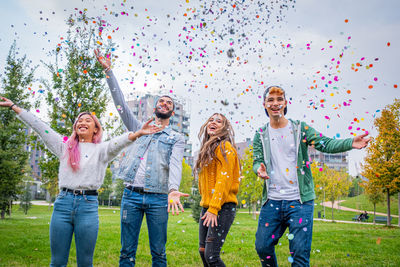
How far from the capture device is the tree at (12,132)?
59.7 feet

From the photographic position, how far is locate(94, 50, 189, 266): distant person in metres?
3.73

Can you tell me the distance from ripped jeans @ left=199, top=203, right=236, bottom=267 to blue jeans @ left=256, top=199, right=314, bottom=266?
0.38 metres

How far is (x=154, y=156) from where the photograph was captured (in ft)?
13.2

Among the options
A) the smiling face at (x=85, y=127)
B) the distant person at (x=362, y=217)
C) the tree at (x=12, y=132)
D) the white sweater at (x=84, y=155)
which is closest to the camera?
the white sweater at (x=84, y=155)

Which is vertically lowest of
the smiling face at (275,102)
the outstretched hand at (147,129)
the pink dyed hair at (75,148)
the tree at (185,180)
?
the tree at (185,180)

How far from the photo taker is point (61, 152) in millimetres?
3727

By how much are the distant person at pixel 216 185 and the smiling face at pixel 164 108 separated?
0.56 meters

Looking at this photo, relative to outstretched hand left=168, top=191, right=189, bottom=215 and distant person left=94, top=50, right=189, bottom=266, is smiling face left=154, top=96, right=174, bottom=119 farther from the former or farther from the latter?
outstretched hand left=168, top=191, right=189, bottom=215

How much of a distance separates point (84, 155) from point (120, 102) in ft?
3.06

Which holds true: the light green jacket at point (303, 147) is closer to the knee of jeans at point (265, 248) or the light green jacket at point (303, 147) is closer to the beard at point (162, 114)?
the knee of jeans at point (265, 248)

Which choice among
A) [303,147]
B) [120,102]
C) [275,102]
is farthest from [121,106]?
[303,147]

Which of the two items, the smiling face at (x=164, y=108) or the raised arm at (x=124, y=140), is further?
the smiling face at (x=164, y=108)

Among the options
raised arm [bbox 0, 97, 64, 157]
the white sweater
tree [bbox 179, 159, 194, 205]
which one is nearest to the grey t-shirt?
the white sweater

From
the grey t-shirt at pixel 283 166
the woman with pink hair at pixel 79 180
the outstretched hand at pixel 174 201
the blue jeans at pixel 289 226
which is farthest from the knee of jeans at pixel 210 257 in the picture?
the woman with pink hair at pixel 79 180
